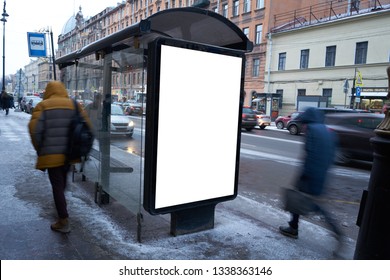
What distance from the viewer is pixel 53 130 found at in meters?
3.83

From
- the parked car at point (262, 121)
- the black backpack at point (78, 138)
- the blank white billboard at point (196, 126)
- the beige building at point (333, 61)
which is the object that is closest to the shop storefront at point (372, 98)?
the beige building at point (333, 61)

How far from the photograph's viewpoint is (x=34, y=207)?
5.00 m

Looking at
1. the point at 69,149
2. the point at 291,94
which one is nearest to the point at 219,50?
the point at 69,149

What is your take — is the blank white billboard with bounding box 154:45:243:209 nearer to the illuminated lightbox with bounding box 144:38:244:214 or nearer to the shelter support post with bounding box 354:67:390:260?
the illuminated lightbox with bounding box 144:38:244:214

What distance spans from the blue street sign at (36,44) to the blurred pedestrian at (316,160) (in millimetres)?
12428

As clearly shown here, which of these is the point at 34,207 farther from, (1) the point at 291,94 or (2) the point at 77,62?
(1) the point at 291,94

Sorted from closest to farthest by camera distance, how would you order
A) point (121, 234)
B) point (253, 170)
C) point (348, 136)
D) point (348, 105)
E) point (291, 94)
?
point (121, 234), point (253, 170), point (348, 136), point (348, 105), point (291, 94)

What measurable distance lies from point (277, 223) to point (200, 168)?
5.51 ft

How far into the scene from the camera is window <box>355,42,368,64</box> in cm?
2641

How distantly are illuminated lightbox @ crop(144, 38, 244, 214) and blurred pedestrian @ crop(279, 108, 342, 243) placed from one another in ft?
2.81

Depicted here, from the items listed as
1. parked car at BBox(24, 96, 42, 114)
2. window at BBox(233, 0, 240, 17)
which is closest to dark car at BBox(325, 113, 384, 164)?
parked car at BBox(24, 96, 42, 114)

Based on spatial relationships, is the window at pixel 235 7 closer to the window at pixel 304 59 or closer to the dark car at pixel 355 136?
the window at pixel 304 59

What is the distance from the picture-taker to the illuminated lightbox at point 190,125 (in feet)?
11.5

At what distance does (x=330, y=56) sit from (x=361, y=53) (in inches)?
110
